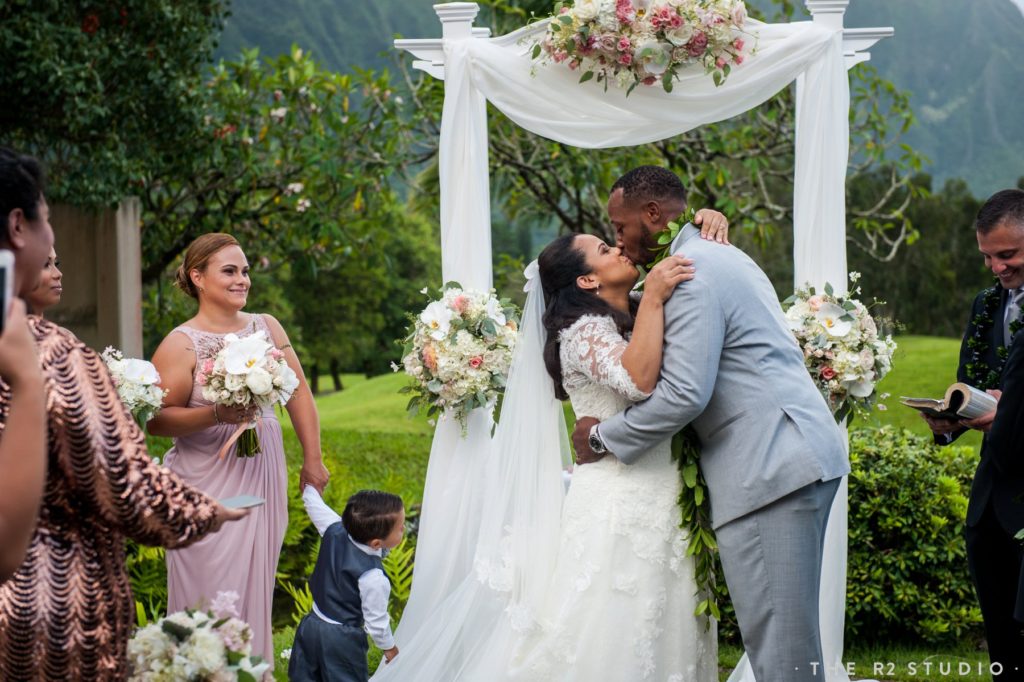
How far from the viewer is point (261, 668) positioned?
9.12 ft

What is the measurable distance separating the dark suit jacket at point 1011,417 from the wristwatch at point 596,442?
4.36 ft

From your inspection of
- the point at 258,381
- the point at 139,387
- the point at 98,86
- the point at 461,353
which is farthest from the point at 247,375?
the point at 98,86

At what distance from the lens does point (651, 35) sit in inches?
202

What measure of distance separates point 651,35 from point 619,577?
2537 millimetres

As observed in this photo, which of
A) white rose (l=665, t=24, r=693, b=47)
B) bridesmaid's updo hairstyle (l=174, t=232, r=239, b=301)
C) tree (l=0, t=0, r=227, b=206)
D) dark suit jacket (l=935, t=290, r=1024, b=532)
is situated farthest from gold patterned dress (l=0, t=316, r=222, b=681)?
tree (l=0, t=0, r=227, b=206)

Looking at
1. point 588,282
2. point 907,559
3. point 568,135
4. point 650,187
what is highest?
point 568,135

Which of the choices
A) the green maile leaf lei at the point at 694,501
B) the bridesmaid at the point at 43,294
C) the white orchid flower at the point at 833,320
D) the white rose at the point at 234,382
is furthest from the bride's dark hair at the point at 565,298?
the bridesmaid at the point at 43,294

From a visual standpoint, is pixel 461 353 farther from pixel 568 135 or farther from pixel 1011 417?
pixel 1011 417

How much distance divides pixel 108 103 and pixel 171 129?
1.96 feet

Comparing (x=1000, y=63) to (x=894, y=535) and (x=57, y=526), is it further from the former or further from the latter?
(x=57, y=526)

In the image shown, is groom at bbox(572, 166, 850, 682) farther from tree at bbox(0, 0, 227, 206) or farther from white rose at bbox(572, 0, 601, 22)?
tree at bbox(0, 0, 227, 206)

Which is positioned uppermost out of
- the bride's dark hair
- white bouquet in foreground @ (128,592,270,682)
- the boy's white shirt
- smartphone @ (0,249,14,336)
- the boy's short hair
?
smartphone @ (0,249,14,336)

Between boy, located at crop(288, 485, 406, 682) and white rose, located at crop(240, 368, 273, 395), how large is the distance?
0.54 meters

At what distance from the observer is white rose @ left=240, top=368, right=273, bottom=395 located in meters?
4.26
